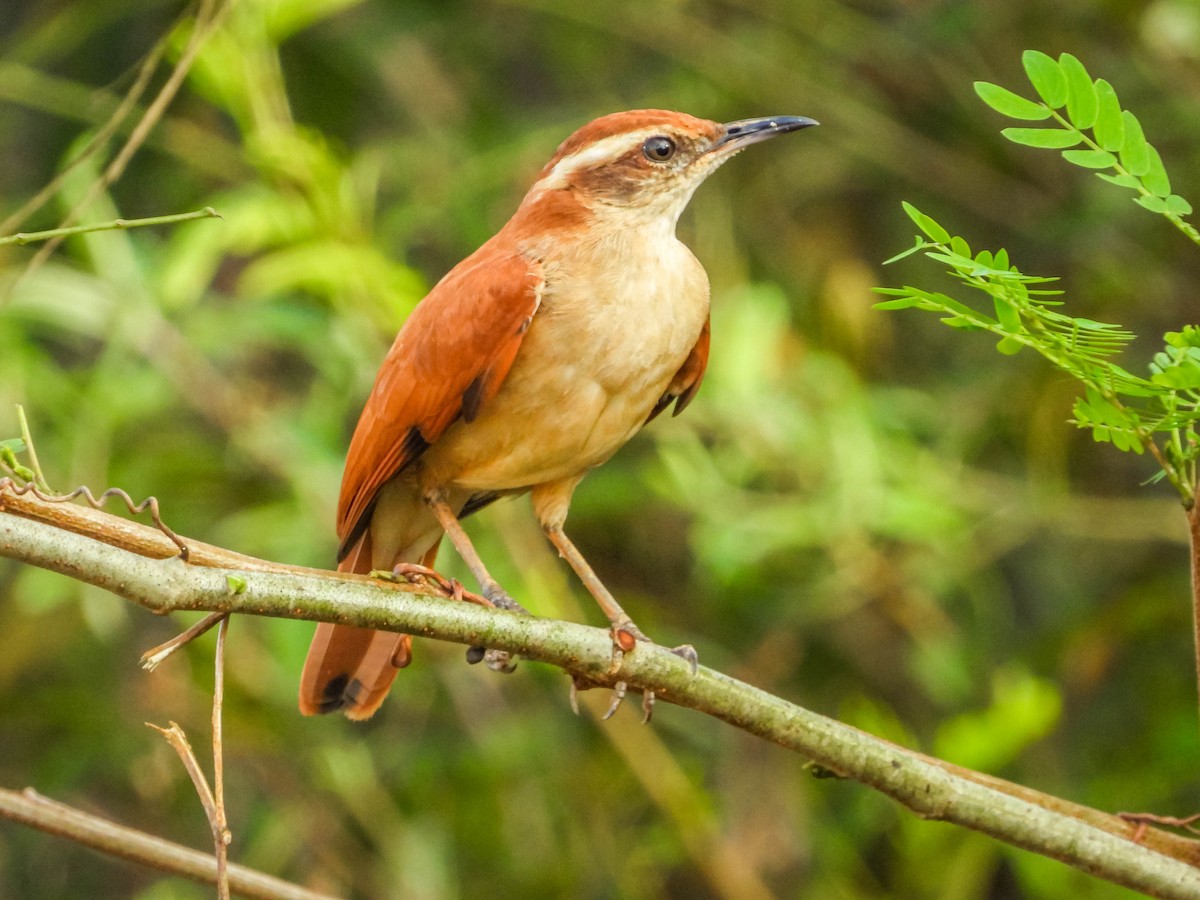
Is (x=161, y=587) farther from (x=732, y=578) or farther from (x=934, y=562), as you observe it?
(x=934, y=562)

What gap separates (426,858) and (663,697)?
273 centimetres

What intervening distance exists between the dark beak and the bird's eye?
0.11 meters

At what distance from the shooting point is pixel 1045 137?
2074 mm

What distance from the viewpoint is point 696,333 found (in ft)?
12.1

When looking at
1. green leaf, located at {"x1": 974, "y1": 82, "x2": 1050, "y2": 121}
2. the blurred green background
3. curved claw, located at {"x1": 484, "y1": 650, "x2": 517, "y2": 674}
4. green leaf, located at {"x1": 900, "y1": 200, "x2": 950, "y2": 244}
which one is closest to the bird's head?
the blurred green background

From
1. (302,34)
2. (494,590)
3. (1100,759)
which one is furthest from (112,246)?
(1100,759)

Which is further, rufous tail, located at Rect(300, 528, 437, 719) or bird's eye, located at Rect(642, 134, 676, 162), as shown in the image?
bird's eye, located at Rect(642, 134, 676, 162)

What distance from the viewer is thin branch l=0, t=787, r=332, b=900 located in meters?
2.54

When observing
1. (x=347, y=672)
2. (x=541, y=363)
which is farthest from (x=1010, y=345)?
(x=347, y=672)

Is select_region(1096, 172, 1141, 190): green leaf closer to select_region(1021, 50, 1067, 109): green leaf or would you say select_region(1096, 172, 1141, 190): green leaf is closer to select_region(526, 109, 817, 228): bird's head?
select_region(1021, 50, 1067, 109): green leaf

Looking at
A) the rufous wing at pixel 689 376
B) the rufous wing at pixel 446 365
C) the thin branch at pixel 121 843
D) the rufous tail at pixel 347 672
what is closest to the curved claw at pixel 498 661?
the rufous tail at pixel 347 672

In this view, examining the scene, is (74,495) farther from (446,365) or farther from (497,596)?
(497,596)

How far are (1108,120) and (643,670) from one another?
3.99ft

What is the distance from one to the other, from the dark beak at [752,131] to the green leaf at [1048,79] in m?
1.64
